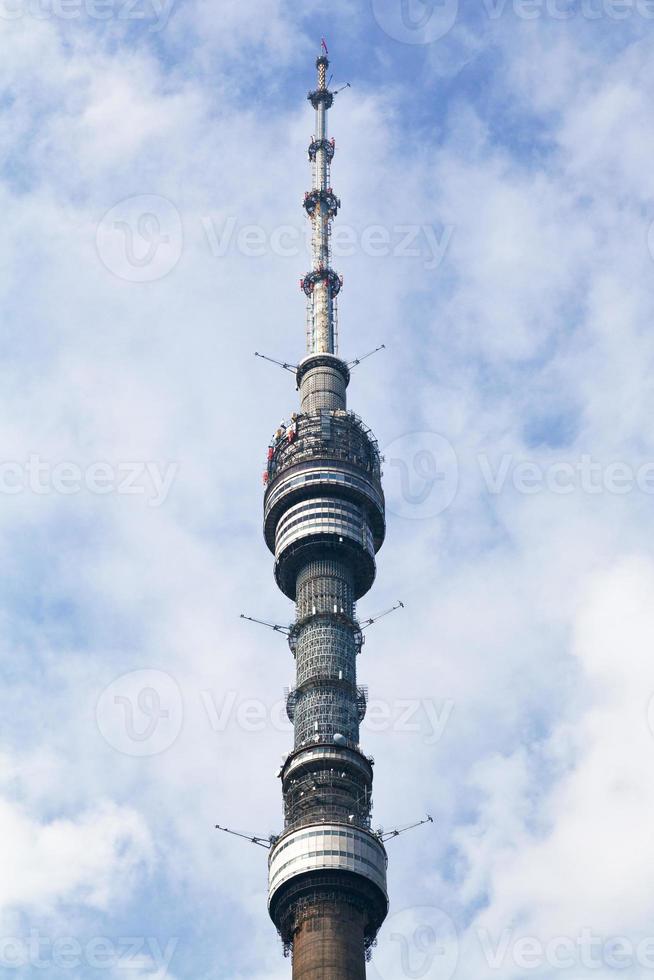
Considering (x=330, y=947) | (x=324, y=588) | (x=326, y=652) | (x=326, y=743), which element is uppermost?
(x=324, y=588)

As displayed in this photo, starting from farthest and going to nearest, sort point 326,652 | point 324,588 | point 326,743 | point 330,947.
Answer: point 324,588, point 326,652, point 326,743, point 330,947

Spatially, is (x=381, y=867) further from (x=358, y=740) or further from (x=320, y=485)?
(x=320, y=485)

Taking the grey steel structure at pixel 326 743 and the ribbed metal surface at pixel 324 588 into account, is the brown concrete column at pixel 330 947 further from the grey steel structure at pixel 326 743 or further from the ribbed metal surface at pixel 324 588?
the ribbed metal surface at pixel 324 588

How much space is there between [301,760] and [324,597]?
2682 cm

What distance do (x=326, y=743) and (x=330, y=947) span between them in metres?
27.1

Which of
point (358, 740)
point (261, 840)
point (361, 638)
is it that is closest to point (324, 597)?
point (361, 638)

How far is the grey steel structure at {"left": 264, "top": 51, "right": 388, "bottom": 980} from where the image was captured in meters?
158

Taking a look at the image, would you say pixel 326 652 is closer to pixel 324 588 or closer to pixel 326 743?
pixel 324 588

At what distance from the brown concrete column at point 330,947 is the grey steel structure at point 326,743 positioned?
4.7 inches

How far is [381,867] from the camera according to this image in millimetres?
164500

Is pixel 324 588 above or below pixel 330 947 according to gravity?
above

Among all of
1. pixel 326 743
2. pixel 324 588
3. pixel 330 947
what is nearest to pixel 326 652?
pixel 324 588

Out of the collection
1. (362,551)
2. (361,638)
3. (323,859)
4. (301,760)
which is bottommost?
(323,859)

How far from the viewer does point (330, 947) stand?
508 ft
